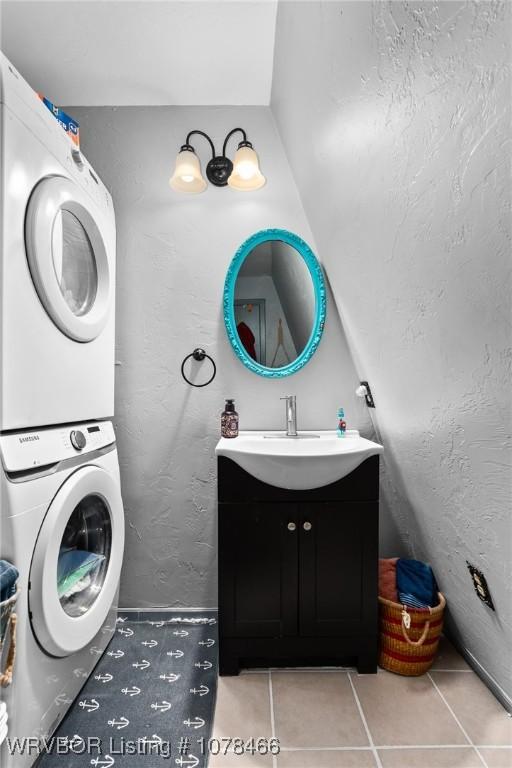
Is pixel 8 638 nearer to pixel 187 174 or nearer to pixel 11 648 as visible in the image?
pixel 11 648

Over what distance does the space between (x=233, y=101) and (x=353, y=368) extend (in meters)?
1.38

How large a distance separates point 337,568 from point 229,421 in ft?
2.45

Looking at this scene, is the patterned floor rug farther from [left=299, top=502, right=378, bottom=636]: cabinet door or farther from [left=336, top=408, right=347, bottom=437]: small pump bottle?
[left=336, top=408, right=347, bottom=437]: small pump bottle

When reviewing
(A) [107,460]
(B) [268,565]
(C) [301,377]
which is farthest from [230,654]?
(C) [301,377]

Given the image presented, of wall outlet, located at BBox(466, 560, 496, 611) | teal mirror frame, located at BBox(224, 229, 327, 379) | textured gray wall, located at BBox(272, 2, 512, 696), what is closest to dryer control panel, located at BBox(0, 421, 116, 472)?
teal mirror frame, located at BBox(224, 229, 327, 379)

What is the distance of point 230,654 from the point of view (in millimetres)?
1465

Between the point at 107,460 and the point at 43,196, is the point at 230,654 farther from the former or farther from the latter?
the point at 43,196

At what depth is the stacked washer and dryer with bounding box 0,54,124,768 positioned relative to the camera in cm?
101

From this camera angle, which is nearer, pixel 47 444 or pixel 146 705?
pixel 47 444

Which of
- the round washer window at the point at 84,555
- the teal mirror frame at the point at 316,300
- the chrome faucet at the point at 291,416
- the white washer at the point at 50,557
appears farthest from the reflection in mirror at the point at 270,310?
Result: the round washer window at the point at 84,555

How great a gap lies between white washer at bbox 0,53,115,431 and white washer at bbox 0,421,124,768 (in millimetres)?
92

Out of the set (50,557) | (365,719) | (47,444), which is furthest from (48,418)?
(365,719)

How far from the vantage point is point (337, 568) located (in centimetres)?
147

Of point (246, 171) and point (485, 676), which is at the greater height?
point (246, 171)
